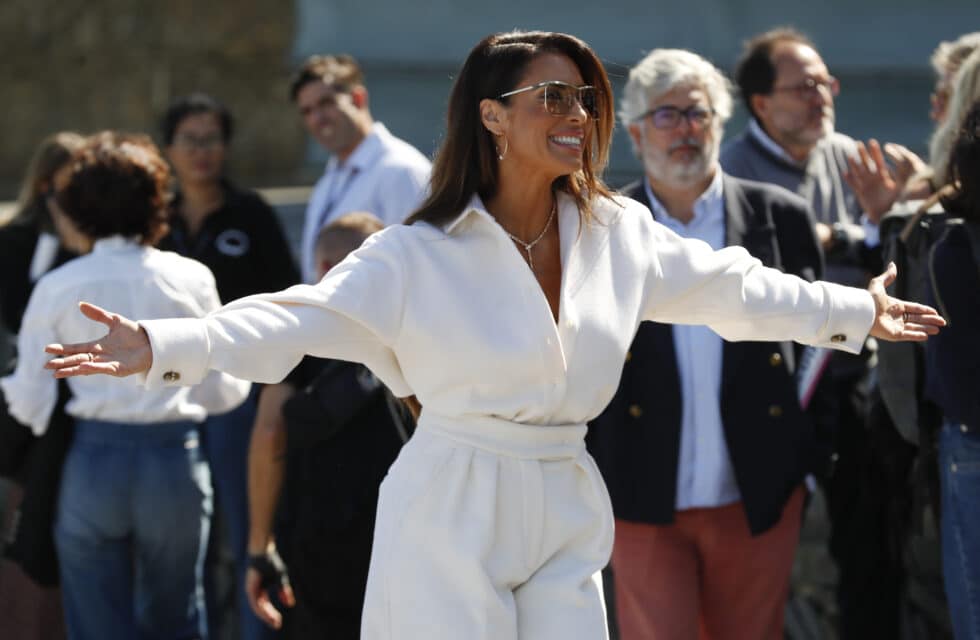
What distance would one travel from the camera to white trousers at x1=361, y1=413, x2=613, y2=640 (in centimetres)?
353

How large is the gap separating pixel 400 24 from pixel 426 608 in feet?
24.2

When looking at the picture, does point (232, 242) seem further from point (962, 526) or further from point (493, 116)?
point (962, 526)

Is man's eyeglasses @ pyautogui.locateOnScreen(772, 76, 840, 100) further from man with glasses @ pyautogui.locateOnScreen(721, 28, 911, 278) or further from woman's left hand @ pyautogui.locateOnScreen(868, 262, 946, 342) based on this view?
woman's left hand @ pyautogui.locateOnScreen(868, 262, 946, 342)

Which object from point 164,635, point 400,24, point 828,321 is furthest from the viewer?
point 400,24

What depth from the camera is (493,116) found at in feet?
12.3

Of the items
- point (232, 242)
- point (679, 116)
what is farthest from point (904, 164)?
point (232, 242)

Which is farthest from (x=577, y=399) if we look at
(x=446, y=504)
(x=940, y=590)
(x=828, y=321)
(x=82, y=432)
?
(x=940, y=590)

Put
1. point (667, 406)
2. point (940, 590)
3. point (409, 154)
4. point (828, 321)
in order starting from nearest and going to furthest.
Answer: point (828, 321)
point (667, 406)
point (940, 590)
point (409, 154)

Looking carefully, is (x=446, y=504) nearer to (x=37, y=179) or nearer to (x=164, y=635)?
(x=164, y=635)

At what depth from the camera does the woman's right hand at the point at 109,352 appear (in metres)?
3.21

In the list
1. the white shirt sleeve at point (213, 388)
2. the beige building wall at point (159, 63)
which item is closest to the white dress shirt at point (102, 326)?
the white shirt sleeve at point (213, 388)

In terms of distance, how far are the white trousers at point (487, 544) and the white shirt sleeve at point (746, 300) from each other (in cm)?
42

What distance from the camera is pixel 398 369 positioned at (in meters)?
3.70

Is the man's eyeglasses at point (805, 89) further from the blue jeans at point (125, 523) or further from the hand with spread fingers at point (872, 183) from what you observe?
the blue jeans at point (125, 523)
